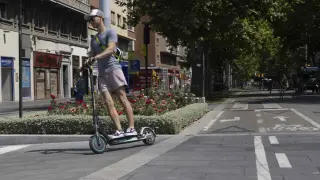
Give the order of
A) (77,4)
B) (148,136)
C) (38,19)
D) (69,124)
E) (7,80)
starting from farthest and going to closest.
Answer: (77,4)
(38,19)
(7,80)
(69,124)
(148,136)

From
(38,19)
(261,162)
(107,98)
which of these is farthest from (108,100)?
(38,19)

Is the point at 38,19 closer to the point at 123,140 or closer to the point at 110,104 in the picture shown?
the point at 110,104

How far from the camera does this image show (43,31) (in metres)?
40.5

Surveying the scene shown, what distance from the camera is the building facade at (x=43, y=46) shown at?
35469 millimetres

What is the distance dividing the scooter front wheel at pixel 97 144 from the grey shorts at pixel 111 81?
2.83 ft

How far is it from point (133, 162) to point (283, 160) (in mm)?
2197

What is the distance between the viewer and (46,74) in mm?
41406

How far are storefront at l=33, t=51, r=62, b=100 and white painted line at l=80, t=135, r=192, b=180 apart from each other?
1235 inches

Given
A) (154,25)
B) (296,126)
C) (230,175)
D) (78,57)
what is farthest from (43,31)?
(230,175)

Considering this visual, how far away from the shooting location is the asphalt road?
6359mm

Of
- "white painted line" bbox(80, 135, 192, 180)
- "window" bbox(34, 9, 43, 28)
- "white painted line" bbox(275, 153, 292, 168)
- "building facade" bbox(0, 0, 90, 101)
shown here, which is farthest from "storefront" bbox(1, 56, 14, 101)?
"white painted line" bbox(275, 153, 292, 168)

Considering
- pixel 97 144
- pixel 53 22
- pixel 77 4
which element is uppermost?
pixel 77 4

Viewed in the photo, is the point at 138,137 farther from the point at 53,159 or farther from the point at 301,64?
the point at 301,64

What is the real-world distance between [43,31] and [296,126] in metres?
31.0
